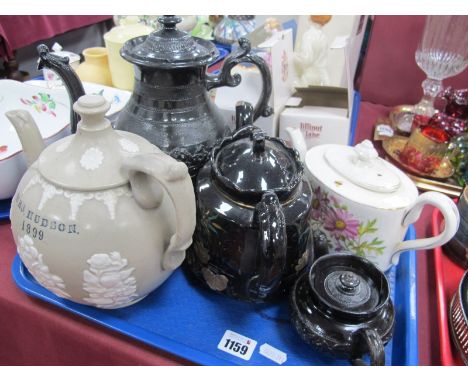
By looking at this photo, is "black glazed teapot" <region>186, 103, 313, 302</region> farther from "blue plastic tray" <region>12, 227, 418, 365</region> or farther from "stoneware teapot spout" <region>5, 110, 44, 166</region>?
"stoneware teapot spout" <region>5, 110, 44, 166</region>

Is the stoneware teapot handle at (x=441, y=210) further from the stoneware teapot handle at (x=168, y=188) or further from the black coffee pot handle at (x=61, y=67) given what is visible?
the black coffee pot handle at (x=61, y=67)

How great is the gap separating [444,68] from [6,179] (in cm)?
131

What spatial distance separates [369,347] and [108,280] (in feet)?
1.21

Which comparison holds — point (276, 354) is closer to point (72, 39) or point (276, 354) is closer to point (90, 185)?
point (90, 185)

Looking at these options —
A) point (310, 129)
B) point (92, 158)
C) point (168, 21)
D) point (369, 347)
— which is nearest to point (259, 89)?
point (310, 129)

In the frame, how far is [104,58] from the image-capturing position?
1187 mm

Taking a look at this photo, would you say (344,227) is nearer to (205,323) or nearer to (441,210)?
(441,210)

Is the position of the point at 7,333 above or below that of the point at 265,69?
below

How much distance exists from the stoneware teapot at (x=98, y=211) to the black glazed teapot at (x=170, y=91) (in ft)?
0.43

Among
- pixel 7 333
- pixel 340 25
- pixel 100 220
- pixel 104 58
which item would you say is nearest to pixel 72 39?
pixel 104 58

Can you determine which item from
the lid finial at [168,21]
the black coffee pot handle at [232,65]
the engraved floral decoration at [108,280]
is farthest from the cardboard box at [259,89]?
the engraved floral decoration at [108,280]

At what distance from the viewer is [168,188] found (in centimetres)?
50

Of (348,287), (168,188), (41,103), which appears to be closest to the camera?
(168,188)

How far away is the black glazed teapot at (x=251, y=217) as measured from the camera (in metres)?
0.56
